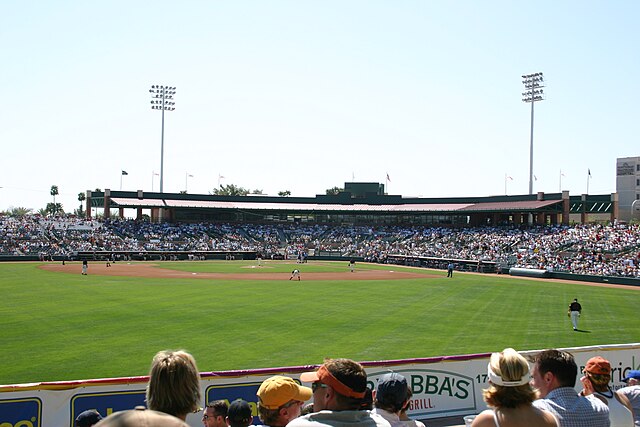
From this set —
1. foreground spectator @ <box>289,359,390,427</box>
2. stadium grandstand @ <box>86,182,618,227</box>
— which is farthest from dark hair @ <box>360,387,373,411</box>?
stadium grandstand @ <box>86,182,618,227</box>

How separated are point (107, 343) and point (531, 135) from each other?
71.7 m

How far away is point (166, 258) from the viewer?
76938 mm

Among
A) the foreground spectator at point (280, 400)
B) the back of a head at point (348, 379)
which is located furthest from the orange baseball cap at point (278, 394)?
the back of a head at point (348, 379)

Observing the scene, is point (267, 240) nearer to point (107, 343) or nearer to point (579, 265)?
point (579, 265)

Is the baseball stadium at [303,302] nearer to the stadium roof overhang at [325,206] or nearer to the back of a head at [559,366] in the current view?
the stadium roof overhang at [325,206]

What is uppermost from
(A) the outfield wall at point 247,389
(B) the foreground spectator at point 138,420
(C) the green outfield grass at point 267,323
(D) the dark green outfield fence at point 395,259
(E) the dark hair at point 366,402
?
(B) the foreground spectator at point 138,420

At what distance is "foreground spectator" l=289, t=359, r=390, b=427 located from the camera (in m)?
3.98

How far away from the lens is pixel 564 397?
17.0ft

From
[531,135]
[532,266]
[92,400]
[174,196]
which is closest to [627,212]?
[531,135]

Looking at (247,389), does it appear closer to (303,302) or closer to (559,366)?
(559,366)

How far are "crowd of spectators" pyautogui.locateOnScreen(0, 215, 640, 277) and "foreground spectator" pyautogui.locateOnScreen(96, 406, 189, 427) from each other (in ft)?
174

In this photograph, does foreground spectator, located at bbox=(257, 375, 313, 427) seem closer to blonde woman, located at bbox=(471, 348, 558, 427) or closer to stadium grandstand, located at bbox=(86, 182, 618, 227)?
blonde woman, located at bbox=(471, 348, 558, 427)

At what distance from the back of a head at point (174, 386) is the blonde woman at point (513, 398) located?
7.48 ft

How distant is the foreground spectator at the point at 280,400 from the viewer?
15.8 feet
